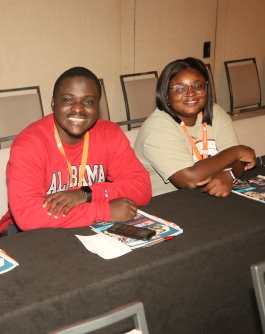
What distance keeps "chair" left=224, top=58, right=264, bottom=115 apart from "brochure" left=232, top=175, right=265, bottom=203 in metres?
3.26

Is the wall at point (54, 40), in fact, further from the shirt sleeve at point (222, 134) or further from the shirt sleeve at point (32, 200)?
the shirt sleeve at point (32, 200)

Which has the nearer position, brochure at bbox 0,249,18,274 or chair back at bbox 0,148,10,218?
brochure at bbox 0,249,18,274

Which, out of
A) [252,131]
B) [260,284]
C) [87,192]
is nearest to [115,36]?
[252,131]

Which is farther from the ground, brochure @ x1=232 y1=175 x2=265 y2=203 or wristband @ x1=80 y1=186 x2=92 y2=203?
wristband @ x1=80 y1=186 x2=92 y2=203

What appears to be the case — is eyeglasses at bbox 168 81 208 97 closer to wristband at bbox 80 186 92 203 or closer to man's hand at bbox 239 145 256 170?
man's hand at bbox 239 145 256 170

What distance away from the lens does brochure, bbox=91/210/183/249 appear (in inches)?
79.5

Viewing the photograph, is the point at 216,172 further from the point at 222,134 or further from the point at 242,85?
the point at 242,85

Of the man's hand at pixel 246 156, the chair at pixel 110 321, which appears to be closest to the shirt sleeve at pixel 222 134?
the man's hand at pixel 246 156

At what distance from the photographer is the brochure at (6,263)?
1.78 metres

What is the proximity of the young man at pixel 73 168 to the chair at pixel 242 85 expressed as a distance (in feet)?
11.9

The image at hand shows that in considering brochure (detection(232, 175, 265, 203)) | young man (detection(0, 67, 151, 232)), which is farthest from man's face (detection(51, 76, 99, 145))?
brochure (detection(232, 175, 265, 203))

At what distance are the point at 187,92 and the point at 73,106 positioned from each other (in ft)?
2.36

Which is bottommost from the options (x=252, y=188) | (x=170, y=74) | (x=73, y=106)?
(x=252, y=188)

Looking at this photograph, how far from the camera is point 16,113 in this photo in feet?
14.6
